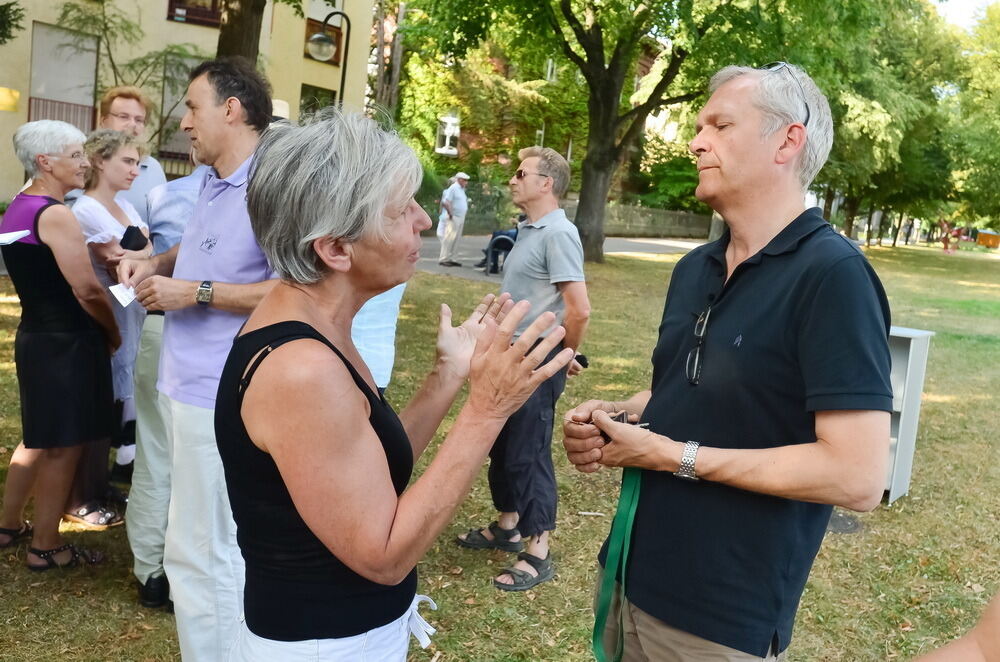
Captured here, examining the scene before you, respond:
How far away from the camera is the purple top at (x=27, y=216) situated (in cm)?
401

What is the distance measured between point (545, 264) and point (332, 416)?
315 cm

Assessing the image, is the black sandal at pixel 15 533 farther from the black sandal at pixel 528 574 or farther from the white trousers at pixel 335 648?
the white trousers at pixel 335 648

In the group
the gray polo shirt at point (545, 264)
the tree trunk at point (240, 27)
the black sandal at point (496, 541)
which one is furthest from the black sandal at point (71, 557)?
the tree trunk at point (240, 27)

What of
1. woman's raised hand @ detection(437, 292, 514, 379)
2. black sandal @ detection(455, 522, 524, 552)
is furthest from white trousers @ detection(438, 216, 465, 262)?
woman's raised hand @ detection(437, 292, 514, 379)

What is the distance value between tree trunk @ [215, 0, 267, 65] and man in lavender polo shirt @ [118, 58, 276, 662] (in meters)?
6.41

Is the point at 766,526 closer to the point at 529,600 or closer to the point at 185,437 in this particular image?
the point at 185,437

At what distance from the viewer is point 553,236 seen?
4672mm

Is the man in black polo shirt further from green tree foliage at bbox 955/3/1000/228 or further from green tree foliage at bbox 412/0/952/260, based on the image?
green tree foliage at bbox 955/3/1000/228

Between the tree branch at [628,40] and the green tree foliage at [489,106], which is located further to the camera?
the green tree foliage at [489,106]

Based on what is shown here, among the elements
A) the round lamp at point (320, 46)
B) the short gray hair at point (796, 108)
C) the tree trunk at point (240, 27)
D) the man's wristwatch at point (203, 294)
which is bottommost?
the man's wristwatch at point (203, 294)

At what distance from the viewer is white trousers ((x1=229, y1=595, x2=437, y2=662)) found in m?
1.86

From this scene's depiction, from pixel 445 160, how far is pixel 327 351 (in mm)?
35548

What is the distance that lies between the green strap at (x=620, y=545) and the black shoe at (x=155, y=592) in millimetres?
2578

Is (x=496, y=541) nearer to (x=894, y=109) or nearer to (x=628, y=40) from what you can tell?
(x=628, y=40)
